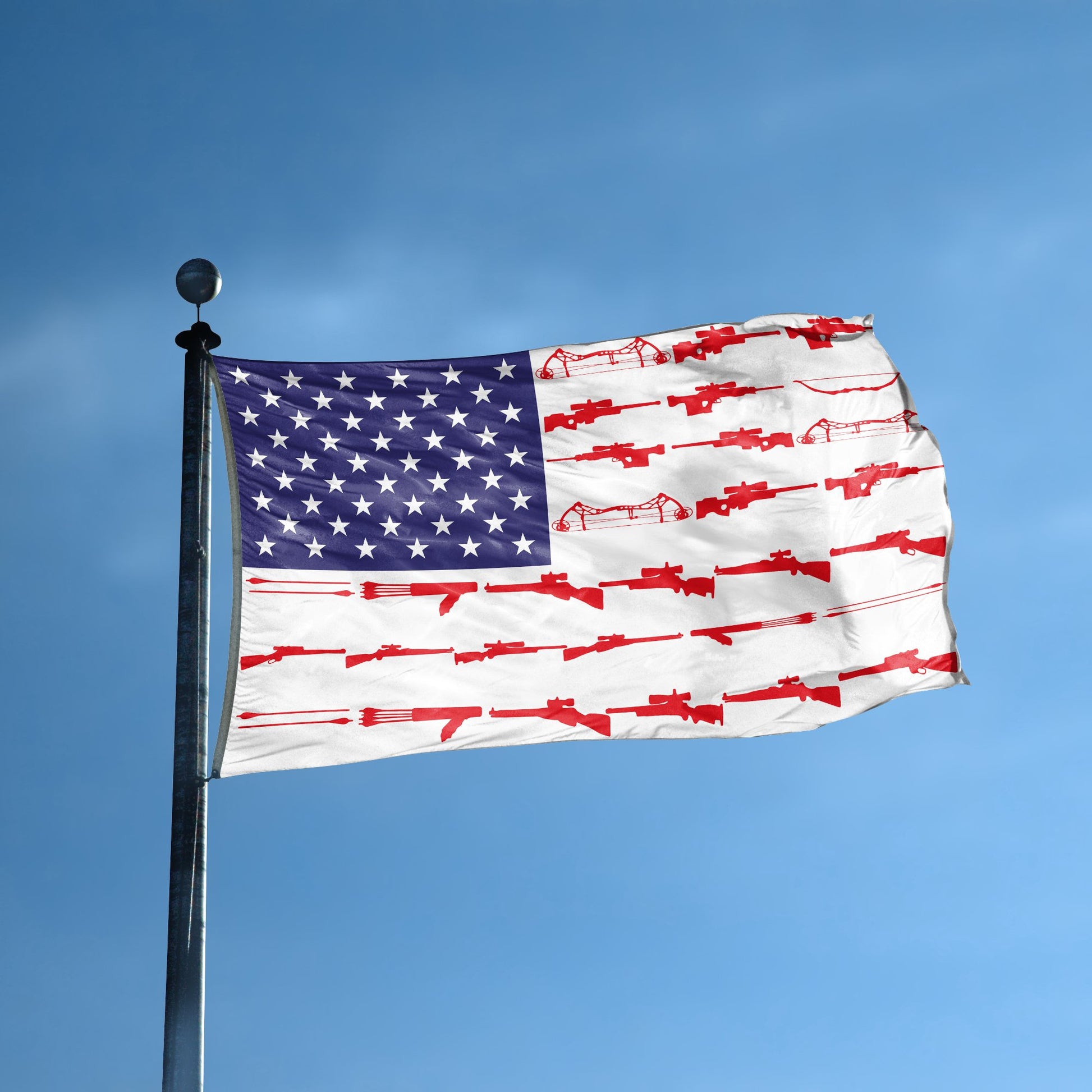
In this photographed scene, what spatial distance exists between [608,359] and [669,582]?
2.64m

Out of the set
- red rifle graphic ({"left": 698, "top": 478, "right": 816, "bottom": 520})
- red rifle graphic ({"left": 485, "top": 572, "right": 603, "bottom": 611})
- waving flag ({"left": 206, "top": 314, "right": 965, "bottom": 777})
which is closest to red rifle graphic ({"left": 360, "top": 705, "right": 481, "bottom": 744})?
waving flag ({"left": 206, "top": 314, "right": 965, "bottom": 777})

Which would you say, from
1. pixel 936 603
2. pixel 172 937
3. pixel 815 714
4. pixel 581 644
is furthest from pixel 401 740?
pixel 936 603

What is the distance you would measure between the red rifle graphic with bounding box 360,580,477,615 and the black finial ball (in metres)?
3.03

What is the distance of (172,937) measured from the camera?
32.2 ft

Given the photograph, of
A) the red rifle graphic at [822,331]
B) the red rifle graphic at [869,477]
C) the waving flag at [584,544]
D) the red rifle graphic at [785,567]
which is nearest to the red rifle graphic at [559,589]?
the waving flag at [584,544]

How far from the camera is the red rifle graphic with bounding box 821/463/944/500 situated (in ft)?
46.8

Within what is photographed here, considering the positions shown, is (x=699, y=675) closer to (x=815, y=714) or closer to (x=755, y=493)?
(x=815, y=714)

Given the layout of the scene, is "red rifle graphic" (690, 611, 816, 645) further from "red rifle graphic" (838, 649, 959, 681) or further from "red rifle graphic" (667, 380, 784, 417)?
"red rifle graphic" (667, 380, 784, 417)

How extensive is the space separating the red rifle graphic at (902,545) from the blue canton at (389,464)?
3270 mm

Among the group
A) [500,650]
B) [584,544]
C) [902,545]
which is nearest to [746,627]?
[584,544]

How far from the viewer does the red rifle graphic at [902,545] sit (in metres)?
14.1

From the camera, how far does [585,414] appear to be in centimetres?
1445

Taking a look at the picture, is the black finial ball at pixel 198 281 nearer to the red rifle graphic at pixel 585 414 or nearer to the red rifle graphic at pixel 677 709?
the red rifle graphic at pixel 585 414

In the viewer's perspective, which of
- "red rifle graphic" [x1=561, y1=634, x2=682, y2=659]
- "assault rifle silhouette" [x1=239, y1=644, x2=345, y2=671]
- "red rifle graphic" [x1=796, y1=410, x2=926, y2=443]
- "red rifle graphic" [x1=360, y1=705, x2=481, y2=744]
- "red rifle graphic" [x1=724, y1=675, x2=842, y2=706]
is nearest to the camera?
"assault rifle silhouette" [x1=239, y1=644, x2=345, y2=671]
